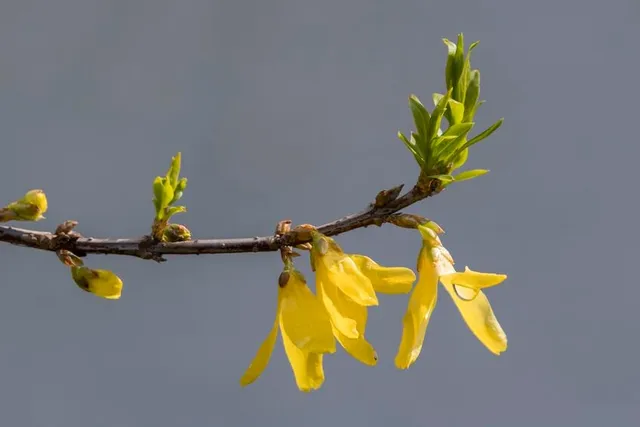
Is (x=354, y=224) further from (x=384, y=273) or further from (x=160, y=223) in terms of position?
(x=160, y=223)

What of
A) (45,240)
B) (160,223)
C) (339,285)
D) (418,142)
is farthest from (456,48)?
(45,240)

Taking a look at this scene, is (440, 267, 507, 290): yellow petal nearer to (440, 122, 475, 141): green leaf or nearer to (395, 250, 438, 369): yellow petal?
(395, 250, 438, 369): yellow petal

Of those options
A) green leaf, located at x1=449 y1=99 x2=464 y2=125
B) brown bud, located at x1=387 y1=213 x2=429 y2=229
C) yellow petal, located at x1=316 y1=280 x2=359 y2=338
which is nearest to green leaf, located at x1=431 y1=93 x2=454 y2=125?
green leaf, located at x1=449 y1=99 x2=464 y2=125

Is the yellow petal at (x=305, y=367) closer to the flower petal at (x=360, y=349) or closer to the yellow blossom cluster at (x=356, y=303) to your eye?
the yellow blossom cluster at (x=356, y=303)

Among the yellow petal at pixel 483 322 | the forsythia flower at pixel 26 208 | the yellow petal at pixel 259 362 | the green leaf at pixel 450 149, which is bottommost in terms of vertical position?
the yellow petal at pixel 483 322

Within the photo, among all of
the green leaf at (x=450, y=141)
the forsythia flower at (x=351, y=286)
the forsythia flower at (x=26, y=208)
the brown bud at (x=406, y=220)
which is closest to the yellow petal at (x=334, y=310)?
the forsythia flower at (x=351, y=286)

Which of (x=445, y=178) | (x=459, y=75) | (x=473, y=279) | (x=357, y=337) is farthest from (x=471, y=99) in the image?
(x=357, y=337)
